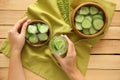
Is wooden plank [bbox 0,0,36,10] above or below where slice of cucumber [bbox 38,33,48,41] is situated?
above

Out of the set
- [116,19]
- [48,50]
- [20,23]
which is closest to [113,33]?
[116,19]

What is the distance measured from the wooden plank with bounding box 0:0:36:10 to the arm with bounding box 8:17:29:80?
0.24ft

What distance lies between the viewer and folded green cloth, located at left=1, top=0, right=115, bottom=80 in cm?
115

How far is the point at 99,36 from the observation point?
116 centimetres

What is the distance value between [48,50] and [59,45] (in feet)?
0.22

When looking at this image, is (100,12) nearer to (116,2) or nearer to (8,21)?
(116,2)

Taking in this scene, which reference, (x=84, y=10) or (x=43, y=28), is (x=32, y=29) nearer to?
(x=43, y=28)

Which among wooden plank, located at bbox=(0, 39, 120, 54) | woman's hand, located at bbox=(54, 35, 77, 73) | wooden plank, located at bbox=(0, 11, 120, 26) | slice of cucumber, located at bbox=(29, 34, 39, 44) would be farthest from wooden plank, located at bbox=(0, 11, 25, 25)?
wooden plank, located at bbox=(0, 39, 120, 54)

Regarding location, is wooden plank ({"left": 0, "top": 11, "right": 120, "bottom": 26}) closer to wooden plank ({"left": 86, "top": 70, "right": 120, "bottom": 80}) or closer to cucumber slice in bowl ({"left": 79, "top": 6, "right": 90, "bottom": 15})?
cucumber slice in bowl ({"left": 79, "top": 6, "right": 90, "bottom": 15})

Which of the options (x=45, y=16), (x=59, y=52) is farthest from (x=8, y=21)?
(x=59, y=52)

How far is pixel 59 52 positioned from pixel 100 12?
23 cm

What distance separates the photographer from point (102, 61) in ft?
3.86

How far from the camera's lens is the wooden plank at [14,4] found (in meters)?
1.18

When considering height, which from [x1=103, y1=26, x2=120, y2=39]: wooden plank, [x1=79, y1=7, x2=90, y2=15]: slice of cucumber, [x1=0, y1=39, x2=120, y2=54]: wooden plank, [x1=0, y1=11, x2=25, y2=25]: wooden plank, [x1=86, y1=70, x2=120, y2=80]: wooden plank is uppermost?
[x1=79, y1=7, x2=90, y2=15]: slice of cucumber
